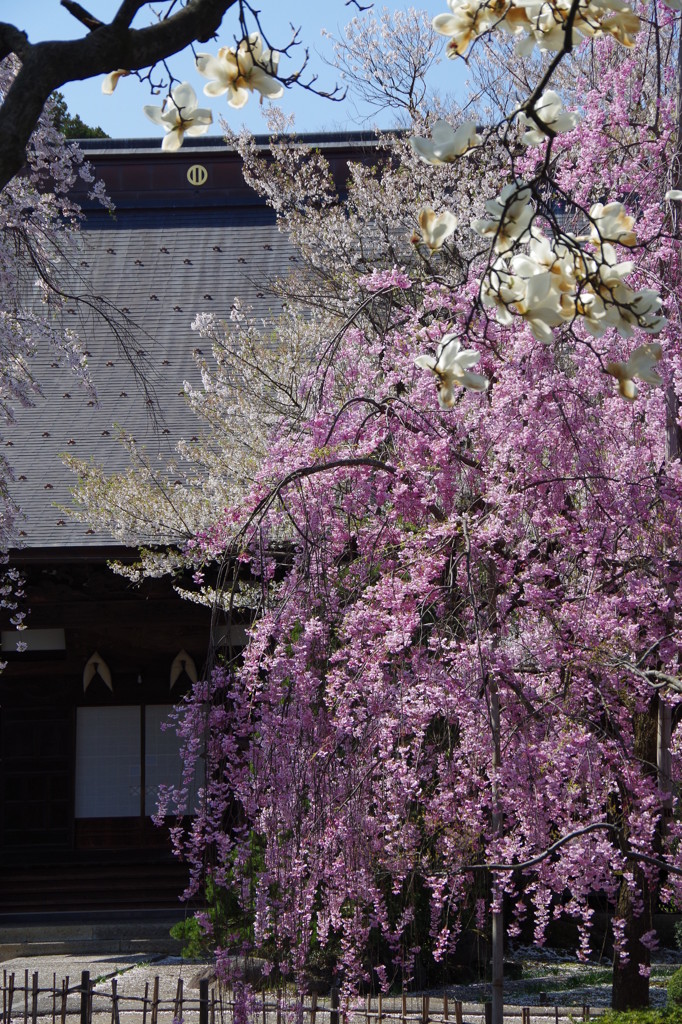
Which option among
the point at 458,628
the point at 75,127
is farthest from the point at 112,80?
the point at 75,127

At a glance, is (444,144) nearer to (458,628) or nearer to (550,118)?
(550,118)

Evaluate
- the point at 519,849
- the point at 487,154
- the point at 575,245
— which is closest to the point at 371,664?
the point at 519,849

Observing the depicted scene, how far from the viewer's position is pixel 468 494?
17.7 ft

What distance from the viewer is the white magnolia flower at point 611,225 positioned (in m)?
2.29

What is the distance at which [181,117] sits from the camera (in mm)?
2682

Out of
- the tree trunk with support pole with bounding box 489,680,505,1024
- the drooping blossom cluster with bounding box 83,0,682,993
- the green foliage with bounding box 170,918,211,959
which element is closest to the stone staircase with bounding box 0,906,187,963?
the green foliage with bounding box 170,918,211,959

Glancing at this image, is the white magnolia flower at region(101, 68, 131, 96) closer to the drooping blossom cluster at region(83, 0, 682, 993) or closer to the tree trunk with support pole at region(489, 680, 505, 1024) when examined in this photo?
the drooping blossom cluster at region(83, 0, 682, 993)

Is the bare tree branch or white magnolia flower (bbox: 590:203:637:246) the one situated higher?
the bare tree branch

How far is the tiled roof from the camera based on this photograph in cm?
1164

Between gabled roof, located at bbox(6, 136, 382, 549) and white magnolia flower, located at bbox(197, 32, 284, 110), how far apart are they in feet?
25.6

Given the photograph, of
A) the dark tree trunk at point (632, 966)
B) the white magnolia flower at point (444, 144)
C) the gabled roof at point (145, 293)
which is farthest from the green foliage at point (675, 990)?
the white magnolia flower at point (444, 144)

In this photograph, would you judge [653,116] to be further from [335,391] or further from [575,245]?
[575,245]

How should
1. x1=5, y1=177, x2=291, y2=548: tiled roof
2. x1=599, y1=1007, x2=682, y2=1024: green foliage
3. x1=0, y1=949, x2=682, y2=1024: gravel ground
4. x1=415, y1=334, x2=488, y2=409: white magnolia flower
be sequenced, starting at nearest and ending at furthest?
x1=415, y1=334, x2=488, y2=409: white magnolia flower
x1=599, y1=1007, x2=682, y2=1024: green foliage
x1=0, y1=949, x2=682, y2=1024: gravel ground
x1=5, y1=177, x2=291, y2=548: tiled roof

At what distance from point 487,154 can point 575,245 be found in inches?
304
